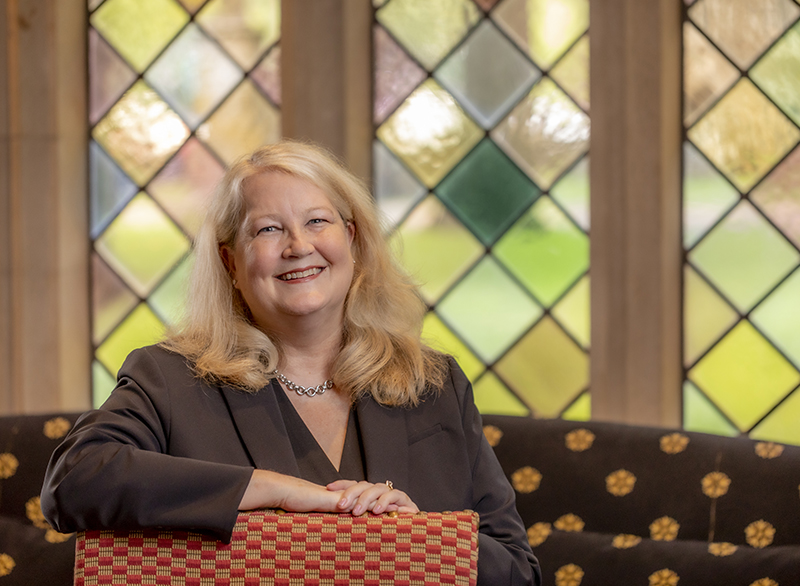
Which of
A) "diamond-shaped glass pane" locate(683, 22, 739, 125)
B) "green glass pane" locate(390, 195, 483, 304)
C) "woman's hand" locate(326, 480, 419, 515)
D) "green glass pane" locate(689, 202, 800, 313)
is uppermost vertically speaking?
"diamond-shaped glass pane" locate(683, 22, 739, 125)

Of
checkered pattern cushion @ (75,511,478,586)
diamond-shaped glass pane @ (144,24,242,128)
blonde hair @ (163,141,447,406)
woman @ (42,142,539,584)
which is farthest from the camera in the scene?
diamond-shaped glass pane @ (144,24,242,128)

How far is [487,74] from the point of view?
2.85 metres

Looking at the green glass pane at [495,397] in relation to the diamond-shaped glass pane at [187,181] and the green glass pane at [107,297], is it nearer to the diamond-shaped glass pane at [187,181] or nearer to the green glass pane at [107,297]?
the diamond-shaped glass pane at [187,181]

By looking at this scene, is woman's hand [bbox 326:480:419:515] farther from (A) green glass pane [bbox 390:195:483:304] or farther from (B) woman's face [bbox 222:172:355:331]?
(A) green glass pane [bbox 390:195:483:304]

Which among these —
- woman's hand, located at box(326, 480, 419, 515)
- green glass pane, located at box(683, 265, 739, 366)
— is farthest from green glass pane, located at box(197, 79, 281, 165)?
woman's hand, located at box(326, 480, 419, 515)

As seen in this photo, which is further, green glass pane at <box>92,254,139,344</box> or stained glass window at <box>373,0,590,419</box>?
green glass pane at <box>92,254,139,344</box>

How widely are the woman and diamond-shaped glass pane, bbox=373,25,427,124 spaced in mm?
1164

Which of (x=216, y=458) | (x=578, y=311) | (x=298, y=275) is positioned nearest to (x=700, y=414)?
(x=578, y=311)

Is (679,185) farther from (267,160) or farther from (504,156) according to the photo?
(267,160)

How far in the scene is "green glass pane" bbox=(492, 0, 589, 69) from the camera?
9.09ft

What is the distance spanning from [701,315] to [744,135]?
1.92 feet

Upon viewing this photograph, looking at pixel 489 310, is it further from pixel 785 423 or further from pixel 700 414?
pixel 785 423

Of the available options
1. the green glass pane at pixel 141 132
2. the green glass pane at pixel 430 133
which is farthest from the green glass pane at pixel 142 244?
the green glass pane at pixel 430 133

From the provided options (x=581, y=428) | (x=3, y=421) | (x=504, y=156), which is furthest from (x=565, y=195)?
(x=3, y=421)
